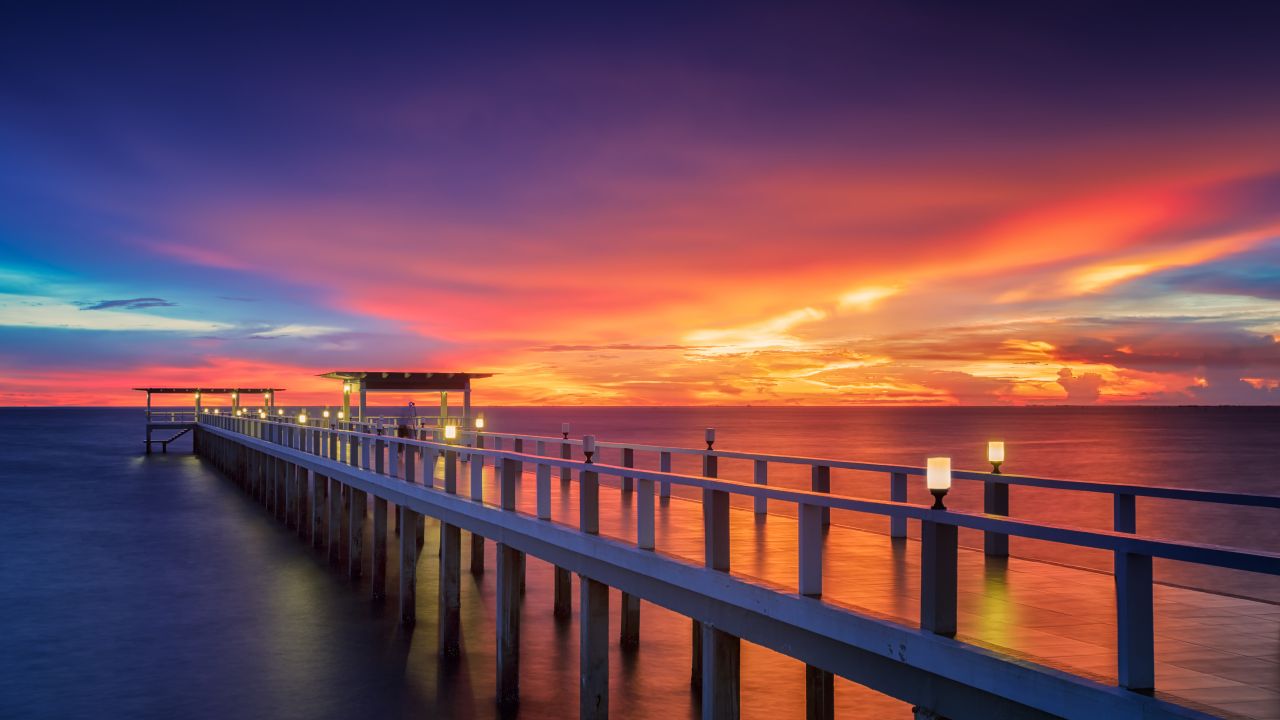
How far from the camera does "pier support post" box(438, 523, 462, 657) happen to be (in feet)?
57.0

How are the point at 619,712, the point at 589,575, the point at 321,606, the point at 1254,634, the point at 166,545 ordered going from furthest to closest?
the point at 166,545 < the point at 321,606 < the point at 619,712 < the point at 589,575 < the point at 1254,634

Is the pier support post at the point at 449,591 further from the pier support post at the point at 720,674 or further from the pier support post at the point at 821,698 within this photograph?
the pier support post at the point at 720,674

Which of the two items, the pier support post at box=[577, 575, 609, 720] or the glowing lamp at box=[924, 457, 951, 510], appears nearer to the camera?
the glowing lamp at box=[924, 457, 951, 510]

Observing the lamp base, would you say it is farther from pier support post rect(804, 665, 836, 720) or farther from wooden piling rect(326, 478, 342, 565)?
wooden piling rect(326, 478, 342, 565)

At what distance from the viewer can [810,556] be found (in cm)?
789

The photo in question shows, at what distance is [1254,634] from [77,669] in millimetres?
19202

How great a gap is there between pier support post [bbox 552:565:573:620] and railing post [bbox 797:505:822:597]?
13341mm

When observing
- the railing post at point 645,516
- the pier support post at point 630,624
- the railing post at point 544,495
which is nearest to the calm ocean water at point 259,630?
the pier support post at point 630,624

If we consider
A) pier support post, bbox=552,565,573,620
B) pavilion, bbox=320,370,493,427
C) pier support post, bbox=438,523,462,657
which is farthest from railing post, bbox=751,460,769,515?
pavilion, bbox=320,370,493,427

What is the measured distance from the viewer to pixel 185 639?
20766mm

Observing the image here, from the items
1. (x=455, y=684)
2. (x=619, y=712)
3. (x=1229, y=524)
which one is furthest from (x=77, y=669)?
(x=1229, y=524)

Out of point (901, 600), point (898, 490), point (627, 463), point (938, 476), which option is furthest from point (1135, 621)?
point (627, 463)

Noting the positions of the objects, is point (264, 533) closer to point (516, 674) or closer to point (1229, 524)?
point (516, 674)

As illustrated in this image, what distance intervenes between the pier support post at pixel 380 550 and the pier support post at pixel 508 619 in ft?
24.7
